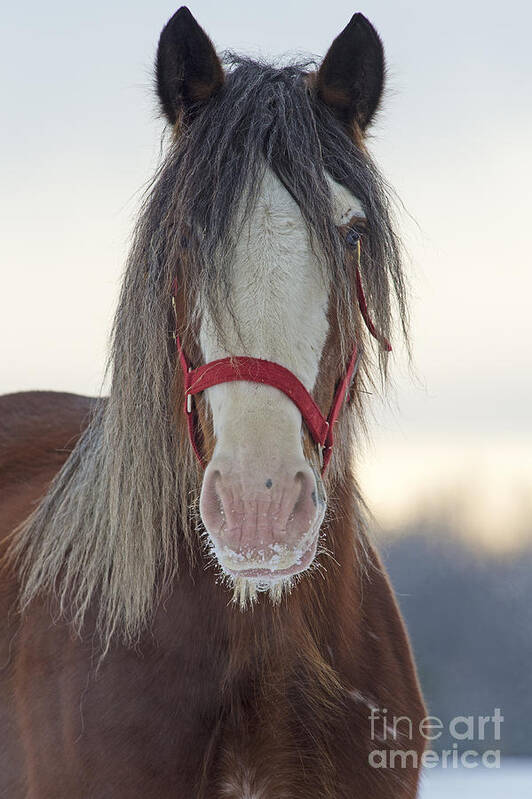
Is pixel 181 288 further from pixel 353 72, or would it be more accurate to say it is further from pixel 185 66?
pixel 353 72

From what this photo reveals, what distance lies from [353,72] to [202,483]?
1.45m

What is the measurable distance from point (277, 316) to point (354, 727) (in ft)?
4.46

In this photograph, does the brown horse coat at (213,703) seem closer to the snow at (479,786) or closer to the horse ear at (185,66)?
the horse ear at (185,66)

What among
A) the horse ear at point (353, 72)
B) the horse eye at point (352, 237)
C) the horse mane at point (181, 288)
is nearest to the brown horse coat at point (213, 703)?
the horse mane at point (181, 288)

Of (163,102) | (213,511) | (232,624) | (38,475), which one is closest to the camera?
(213,511)

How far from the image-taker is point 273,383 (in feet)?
6.67

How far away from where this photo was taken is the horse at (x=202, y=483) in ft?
7.18

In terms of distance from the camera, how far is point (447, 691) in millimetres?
11039

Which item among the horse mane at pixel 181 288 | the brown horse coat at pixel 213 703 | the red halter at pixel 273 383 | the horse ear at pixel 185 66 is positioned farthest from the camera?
the horse ear at pixel 185 66

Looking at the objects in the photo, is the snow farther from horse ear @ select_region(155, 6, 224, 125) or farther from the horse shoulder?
horse ear @ select_region(155, 6, 224, 125)

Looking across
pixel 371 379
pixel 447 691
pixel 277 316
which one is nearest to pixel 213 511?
pixel 277 316

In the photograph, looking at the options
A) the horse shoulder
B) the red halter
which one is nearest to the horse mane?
the red halter

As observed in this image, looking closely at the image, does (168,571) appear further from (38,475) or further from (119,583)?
(38,475)

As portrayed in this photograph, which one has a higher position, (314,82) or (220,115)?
(314,82)
